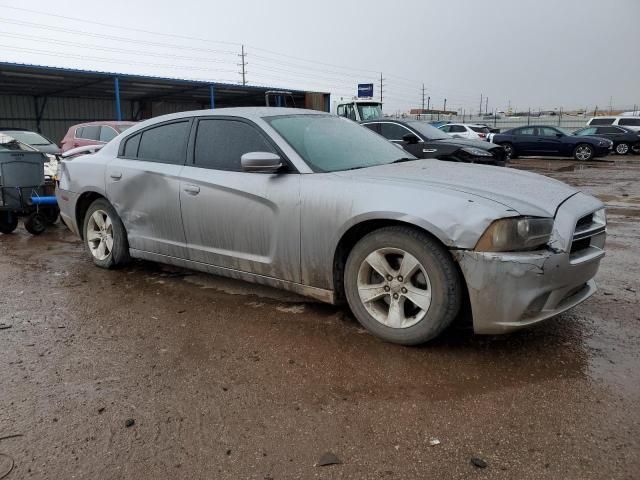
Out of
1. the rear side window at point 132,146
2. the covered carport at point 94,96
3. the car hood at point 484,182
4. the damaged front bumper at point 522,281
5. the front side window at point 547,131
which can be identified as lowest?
the damaged front bumper at point 522,281

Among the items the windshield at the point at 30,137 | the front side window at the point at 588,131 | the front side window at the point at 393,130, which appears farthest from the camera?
the front side window at the point at 588,131

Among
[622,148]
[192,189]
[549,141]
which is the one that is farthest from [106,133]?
[622,148]

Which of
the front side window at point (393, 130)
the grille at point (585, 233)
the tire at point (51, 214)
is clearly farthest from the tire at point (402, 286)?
the front side window at point (393, 130)

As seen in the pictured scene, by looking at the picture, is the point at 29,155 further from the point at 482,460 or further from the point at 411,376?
the point at 482,460

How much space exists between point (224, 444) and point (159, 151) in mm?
3029

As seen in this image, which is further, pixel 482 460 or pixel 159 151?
pixel 159 151

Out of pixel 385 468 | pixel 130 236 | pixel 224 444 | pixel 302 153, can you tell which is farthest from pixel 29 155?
pixel 385 468

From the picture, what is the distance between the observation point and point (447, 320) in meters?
3.03

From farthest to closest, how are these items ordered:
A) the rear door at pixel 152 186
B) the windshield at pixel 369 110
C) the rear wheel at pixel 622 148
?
1. the rear wheel at pixel 622 148
2. the windshield at pixel 369 110
3. the rear door at pixel 152 186

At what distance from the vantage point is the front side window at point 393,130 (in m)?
11.6

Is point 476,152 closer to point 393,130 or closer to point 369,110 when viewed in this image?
point 393,130

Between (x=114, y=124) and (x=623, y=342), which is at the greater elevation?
(x=114, y=124)

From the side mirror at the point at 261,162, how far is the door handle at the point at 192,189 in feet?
2.23

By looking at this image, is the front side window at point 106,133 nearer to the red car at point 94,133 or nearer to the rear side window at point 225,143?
the red car at point 94,133
